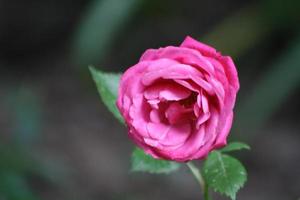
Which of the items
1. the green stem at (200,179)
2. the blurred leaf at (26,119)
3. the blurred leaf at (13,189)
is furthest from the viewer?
the blurred leaf at (26,119)

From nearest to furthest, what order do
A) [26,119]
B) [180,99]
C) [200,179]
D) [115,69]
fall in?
[180,99], [200,179], [26,119], [115,69]

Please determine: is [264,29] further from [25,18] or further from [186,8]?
[25,18]

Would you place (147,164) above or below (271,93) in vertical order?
above

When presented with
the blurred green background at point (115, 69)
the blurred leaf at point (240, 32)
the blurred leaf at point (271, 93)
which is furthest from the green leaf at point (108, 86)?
the blurred leaf at point (240, 32)

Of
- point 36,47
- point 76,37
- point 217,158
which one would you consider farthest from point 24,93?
point 217,158

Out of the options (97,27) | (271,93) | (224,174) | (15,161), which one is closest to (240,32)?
(271,93)

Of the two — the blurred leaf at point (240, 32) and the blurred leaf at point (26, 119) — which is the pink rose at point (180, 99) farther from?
the blurred leaf at point (240, 32)

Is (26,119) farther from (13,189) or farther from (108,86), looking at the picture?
(108,86)
